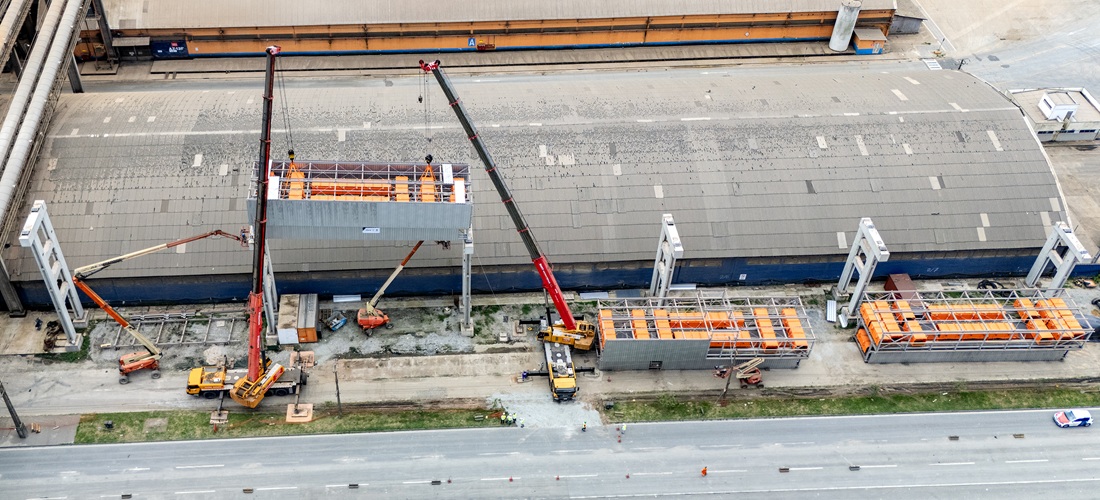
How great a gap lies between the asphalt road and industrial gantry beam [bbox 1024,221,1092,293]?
15.4 metres

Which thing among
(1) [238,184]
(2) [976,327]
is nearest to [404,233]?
(1) [238,184]

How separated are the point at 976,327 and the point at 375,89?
Answer: 58.4m

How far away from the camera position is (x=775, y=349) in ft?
253

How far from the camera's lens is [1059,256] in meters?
83.6

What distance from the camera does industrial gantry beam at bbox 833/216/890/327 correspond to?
77.9 m

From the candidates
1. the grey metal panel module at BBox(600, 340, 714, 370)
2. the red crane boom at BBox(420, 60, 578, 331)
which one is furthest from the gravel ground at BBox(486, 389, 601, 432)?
the red crane boom at BBox(420, 60, 578, 331)

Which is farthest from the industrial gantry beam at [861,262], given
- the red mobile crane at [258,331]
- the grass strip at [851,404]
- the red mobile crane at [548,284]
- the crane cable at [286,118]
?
the crane cable at [286,118]

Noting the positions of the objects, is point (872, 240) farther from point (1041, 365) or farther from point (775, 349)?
point (1041, 365)

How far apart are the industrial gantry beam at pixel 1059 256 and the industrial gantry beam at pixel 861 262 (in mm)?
14119

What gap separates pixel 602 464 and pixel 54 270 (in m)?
44.7

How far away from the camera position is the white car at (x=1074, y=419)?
2901 inches

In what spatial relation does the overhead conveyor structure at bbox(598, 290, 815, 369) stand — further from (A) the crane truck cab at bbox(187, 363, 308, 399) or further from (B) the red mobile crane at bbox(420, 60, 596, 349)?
(A) the crane truck cab at bbox(187, 363, 308, 399)

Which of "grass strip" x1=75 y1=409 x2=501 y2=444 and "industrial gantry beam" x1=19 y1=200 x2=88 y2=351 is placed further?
"grass strip" x1=75 y1=409 x2=501 y2=444

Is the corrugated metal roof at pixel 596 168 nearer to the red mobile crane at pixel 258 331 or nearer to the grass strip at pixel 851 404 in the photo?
the red mobile crane at pixel 258 331
